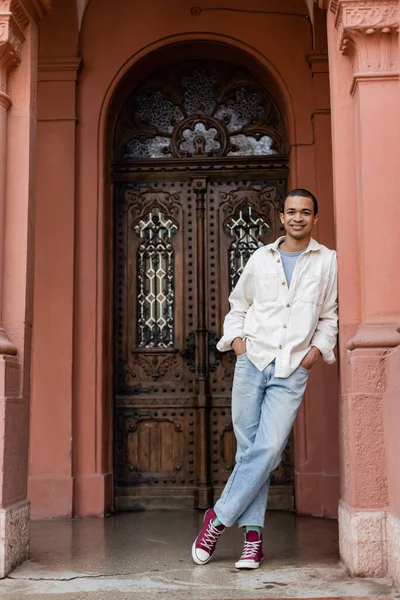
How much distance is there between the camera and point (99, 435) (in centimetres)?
651

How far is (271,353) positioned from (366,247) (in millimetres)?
806

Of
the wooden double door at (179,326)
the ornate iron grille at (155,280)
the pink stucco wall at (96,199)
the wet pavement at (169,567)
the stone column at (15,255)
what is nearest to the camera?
the wet pavement at (169,567)

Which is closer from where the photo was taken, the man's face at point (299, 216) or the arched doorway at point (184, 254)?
the man's face at point (299, 216)

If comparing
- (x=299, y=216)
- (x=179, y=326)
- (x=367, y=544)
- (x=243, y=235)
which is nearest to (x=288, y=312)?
(x=299, y=216)

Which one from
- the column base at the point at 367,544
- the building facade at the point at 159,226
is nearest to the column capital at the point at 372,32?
the building facade at the point at 159,226

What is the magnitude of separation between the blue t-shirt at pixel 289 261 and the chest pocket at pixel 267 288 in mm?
85

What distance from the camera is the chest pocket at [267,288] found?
4414 millimetres

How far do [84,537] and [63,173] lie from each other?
10.2 feet

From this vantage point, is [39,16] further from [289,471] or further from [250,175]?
[289,471]

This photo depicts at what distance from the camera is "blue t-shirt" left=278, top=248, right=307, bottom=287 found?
Answer: 4.47m

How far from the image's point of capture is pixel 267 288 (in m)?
4.43

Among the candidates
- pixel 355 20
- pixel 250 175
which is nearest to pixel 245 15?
pixel 250 175

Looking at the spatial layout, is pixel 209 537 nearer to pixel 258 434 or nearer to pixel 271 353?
pixel 258 434

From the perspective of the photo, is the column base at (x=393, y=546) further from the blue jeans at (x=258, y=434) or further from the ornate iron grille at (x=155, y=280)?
the ornate iron grille at (x=155, y=280)
